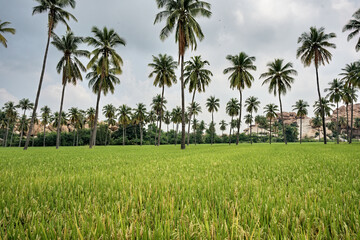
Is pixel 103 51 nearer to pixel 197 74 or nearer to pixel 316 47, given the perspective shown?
pixel 197 74

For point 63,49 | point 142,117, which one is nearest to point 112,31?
point 63,49

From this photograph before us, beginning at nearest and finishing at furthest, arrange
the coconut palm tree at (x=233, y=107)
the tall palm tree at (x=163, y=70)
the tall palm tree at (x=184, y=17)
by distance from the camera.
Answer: the tall palm tree at (x=184, y=17), the tall palm tree at (x=163, y=70), the coconut palm tree at (x=233, y=107)

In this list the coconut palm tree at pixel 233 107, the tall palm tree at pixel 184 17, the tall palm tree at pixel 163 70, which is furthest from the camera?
the coconut palm tree at pixel 233 107

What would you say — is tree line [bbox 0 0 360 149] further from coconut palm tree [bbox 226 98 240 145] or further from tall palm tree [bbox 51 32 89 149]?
coconut palm tree [bbox 226 98 240 145]

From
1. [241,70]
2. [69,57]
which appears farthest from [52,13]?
[241,70]

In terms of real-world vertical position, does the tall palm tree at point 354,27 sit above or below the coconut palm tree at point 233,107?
above

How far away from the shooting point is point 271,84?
113 feet

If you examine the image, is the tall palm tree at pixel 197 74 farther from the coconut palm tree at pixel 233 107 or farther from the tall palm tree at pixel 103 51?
the coconut palm tree at pixel 233 107

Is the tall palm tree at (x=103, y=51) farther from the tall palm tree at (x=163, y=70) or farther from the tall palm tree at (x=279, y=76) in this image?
the tall palm tree at (x=279, y=76)

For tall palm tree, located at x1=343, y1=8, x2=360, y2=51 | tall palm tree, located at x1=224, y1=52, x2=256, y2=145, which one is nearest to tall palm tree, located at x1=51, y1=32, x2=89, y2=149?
tall palm tree, located at x1=224, y1=52, x2=256, y2=145

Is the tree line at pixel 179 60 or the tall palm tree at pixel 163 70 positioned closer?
the tree line at pixel 179 60

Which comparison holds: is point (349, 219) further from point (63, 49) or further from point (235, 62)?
point (235, 62)

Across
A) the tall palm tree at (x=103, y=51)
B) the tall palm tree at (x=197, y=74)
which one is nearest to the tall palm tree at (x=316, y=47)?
the tall palm tree at (x=197, y=74)

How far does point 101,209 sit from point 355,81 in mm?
39252
